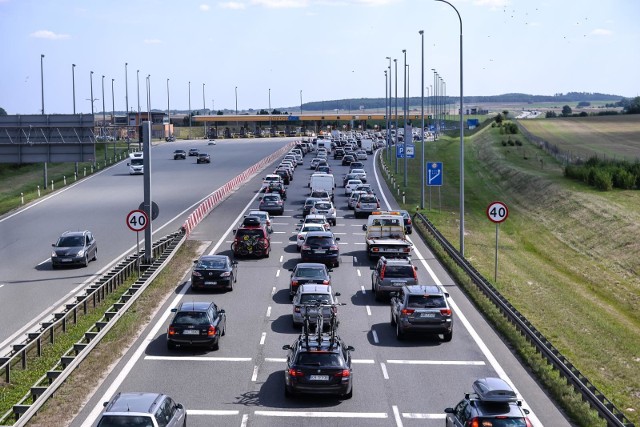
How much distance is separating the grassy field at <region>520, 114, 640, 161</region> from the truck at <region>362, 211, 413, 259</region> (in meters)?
48.4

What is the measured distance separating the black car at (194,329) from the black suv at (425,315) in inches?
199

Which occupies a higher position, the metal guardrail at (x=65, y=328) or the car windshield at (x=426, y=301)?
the car windshield at (x=426, y=301)

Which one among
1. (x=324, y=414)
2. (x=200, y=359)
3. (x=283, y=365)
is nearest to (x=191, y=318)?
(x=200, y=359)

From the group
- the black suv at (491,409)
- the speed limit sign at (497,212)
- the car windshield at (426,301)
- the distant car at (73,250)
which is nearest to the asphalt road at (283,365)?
the car windshield at (426,301)

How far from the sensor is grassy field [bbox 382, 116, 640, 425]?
27480 millimetres

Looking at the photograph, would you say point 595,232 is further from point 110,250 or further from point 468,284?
point 110,250

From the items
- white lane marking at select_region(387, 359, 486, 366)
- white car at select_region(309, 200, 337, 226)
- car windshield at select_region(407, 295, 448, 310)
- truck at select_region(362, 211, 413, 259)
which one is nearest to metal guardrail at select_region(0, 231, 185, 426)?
white lane marking at select_region(387, 359, 486, 366)

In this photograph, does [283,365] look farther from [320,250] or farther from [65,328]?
[320,250]

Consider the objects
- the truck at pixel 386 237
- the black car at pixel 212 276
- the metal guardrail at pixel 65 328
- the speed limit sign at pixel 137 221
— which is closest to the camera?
the metal guardrail at pixel 65 328

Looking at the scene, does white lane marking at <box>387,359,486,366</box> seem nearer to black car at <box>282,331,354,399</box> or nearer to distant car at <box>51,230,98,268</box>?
black car at <box>282,331,354,399</box>

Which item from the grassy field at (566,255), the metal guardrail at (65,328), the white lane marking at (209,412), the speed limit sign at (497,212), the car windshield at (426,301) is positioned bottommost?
the grassy field at (566,255)

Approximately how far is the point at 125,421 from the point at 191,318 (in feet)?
31.3

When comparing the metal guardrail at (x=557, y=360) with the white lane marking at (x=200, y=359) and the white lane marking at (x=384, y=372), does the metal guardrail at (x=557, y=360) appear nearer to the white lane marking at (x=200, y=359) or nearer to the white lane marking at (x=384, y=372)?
the white lane marking at (x=384, y=372)

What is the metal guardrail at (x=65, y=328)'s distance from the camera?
19.1m
